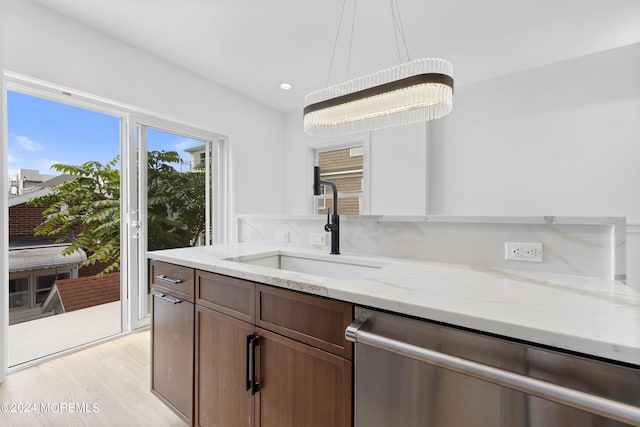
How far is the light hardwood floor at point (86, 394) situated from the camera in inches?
62.9

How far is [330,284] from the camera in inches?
37.9

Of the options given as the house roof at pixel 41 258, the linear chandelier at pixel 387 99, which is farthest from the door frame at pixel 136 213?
the linear chandelier at pixel 387 99

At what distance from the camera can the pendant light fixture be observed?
1.32 meters

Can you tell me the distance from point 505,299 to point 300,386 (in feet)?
2.39

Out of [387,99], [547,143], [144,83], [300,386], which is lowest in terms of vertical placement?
[300,386]

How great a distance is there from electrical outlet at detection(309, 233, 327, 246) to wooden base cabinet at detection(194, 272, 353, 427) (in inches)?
28.7

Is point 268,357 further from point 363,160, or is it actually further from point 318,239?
point 363,160

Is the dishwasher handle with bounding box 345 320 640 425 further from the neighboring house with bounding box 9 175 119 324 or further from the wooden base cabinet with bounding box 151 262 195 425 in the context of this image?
the neighboring house with bounding box 9 175 119 324

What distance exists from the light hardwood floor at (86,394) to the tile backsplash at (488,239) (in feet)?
4.29

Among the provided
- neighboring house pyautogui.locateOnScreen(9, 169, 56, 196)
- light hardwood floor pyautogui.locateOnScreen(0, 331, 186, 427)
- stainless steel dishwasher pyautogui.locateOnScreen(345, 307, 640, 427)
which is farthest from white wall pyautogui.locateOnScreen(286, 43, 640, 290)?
neighboring house pyautogui.locateOnScreen(9, 169, 56, 196)

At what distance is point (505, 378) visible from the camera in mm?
631

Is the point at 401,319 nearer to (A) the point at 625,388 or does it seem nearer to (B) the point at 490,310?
(B) the point at 490,310

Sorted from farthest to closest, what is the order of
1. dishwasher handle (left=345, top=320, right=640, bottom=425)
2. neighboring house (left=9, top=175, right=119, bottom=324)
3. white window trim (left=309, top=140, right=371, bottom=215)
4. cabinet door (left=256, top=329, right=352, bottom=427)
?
white window trim (left=309, top=140, right=371, bottom=215)
neighboring house (left=9, top=175, right=119, bottom=324)
cabinet door (left=256, top=329, right=352, bottom=427)
dishwasher handle (left=345, top=320, right=640, bottom=425)

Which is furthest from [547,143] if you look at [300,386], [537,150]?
[300,386]
